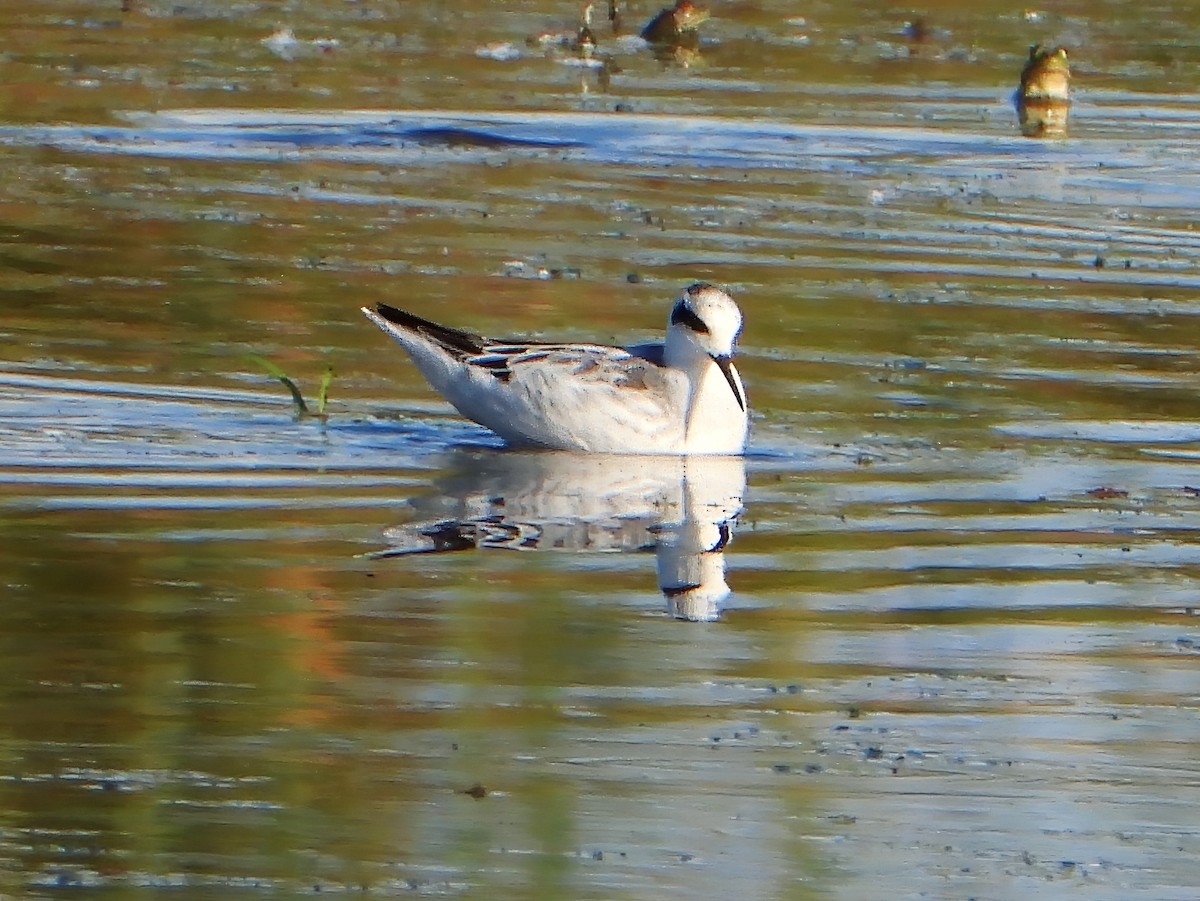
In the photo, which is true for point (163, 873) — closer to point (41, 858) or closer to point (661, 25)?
point (41, 858)

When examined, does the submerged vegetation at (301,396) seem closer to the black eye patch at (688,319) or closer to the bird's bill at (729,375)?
the black eye patch at (688,319)

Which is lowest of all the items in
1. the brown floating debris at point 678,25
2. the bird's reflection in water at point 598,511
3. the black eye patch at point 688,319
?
the bird's reflection in water at point 598,511

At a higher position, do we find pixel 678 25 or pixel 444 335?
pixel 678 25

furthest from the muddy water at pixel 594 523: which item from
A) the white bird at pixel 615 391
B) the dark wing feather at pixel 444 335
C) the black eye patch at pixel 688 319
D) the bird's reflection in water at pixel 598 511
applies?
the black eye patch at pixel 688 319

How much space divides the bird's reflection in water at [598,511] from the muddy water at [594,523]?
3 centimetres

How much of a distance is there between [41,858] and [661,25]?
59.5 feet

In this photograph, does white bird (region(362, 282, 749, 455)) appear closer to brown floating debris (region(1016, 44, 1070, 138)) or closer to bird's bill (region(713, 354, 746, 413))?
bird's bill (region(713, 354, 746, 413))

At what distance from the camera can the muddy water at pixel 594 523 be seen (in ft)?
20.1

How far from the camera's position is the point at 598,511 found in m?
9.39

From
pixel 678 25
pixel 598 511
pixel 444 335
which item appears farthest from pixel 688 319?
pixel 678 25

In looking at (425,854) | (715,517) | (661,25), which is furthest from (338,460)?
(661,25)

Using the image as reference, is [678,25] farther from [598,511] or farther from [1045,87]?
[598,511]

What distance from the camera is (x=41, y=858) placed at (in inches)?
229

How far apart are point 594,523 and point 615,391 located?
51.2 inches
